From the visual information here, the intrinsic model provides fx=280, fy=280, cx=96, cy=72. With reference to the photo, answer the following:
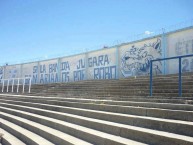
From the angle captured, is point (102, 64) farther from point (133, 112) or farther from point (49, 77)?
point (133, 112)

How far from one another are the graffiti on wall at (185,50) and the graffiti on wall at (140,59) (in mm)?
1659

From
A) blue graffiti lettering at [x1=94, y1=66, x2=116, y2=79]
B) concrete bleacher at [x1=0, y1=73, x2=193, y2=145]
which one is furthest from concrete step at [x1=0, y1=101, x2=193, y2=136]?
blue graffiti lettering at [x1=94, y1=66, x2=116, y2=79]

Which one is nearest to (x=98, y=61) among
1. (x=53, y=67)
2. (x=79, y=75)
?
(x=79, y=75)

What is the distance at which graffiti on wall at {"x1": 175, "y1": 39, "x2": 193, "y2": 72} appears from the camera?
1567 cm

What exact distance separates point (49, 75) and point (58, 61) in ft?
7.19

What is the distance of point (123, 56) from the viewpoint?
21906mm

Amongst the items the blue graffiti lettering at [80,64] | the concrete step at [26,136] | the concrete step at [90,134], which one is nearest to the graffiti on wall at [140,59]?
the blue graffiti lettering at [80,64]

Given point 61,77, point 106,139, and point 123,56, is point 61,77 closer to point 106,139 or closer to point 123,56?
point 123,56

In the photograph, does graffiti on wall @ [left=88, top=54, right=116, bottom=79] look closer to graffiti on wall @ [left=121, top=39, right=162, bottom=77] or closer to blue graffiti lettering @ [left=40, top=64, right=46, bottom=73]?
A: graffiti on wall @ [left=121, top=39, right=162, bottom=77]

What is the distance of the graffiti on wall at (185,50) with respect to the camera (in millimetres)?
15668

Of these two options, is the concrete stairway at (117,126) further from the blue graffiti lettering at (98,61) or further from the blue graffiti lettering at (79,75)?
the blue graffiti lettering at (79,75)

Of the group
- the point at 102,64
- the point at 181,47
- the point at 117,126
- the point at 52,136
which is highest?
the point at 181,47

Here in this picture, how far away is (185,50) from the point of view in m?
16.5

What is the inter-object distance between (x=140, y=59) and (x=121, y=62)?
2219 millimetres
